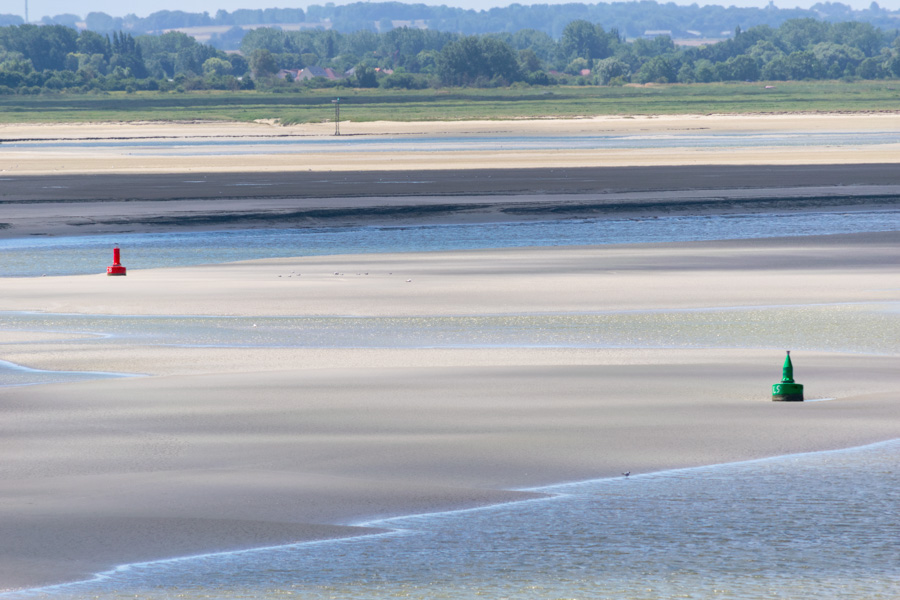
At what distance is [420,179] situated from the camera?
42312 millimetres

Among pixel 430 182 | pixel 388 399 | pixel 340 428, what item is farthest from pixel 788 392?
pixel 430 182

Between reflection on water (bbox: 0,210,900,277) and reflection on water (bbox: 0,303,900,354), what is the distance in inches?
265

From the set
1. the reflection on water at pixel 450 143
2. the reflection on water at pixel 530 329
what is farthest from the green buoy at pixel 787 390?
the reflection on water at pixel 450 143

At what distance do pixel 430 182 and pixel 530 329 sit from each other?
88.6 ft

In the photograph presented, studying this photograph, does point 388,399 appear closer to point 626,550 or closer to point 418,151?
point 626,550

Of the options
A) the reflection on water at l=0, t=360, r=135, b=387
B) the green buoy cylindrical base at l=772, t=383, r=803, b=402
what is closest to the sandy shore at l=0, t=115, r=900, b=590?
the green buoy cylindrical base at l=772, t=383, r=803, b=402

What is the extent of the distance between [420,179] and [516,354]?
99.1ft

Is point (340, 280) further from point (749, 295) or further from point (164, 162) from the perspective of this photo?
point (164, 162)

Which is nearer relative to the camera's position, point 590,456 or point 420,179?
point 590,456

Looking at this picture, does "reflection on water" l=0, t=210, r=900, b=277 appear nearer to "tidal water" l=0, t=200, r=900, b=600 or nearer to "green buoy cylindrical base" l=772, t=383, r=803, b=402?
"tidal water" l=0, t=200, r=900, b=600

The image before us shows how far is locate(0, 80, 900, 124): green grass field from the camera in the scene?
375 ft

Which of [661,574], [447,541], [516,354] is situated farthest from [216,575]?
[516,354]

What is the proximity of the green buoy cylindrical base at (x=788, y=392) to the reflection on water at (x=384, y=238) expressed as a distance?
13.9 m

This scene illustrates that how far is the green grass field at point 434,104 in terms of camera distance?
375 feet
